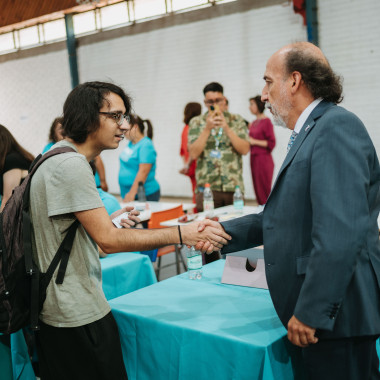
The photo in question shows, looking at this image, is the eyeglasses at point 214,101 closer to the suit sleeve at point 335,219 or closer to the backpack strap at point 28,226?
the backpack strap at point 28,226

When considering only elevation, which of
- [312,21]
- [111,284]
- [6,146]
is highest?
[312,21]

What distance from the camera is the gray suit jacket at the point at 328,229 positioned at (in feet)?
4.13

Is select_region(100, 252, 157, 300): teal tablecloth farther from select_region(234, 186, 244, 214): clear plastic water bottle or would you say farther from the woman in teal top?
the woman in teal top

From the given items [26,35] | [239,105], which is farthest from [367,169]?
[26,35]

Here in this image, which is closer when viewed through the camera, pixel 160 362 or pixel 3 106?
pixel 160 362

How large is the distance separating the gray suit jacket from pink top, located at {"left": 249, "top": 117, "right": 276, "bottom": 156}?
518 cm

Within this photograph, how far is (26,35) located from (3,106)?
81.2 inches

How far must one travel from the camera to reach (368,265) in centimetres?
135

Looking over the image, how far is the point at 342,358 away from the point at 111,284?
172 centimetres

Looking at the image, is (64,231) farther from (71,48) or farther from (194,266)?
(71,48)

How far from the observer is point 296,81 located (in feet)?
4.98

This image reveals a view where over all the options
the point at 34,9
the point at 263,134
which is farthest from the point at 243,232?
the point at 34,9

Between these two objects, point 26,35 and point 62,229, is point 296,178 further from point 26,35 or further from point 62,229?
point 26,35

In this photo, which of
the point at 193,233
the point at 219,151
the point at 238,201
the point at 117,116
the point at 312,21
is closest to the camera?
the point at 117,116
